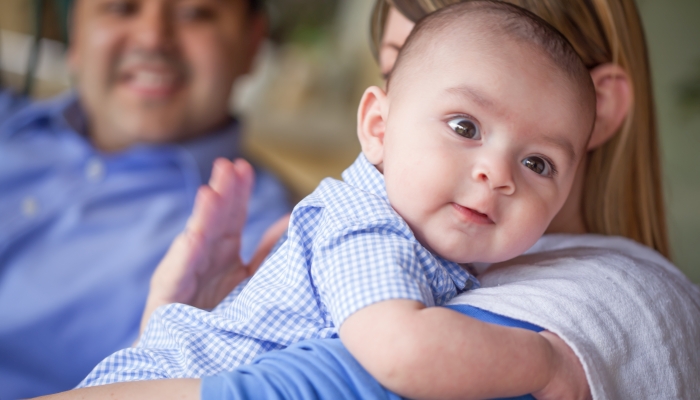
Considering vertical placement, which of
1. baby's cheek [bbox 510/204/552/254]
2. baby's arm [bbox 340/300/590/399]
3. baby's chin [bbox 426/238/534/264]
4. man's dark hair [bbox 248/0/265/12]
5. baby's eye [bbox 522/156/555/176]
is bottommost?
baby's arm [bbox 340/300/590/399]

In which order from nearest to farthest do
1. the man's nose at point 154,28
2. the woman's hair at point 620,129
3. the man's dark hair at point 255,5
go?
the woman's hair at point 620,129, the man's nose at point 154,28, the man's dark hair at point 255,5

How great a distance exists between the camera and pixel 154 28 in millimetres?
1732

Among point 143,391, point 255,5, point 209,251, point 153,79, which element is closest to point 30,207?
point 153,79

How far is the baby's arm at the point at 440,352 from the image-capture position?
1.90 feet

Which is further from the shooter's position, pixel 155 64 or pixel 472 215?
pixel 155 64

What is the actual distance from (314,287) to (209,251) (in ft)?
1.41

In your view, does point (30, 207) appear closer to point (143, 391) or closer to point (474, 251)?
point (143, 391)

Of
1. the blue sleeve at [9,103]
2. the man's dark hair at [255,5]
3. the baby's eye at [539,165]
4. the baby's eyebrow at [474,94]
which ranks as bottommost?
the blue sleeve at [9,103]

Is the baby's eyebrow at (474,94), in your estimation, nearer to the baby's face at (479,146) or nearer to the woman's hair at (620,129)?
the baby's face at (479,146)

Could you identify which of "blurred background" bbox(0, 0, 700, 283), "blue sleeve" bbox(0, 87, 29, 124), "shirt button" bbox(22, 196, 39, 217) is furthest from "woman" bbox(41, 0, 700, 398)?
"blue sleeve" bbox(0, 87, 29, 124)

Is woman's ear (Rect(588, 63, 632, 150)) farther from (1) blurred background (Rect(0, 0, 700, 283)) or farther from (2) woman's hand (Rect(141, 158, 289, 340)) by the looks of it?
Answer: (1) blurred background (Rect(0, 0, 700, 283))

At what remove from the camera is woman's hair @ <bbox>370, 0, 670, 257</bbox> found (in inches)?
36.6

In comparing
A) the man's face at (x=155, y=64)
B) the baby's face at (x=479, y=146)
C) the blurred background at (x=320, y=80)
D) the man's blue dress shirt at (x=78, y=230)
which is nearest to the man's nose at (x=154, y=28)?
the man's face at (x=155, y=64)

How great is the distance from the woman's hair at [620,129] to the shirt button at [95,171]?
1.01m
